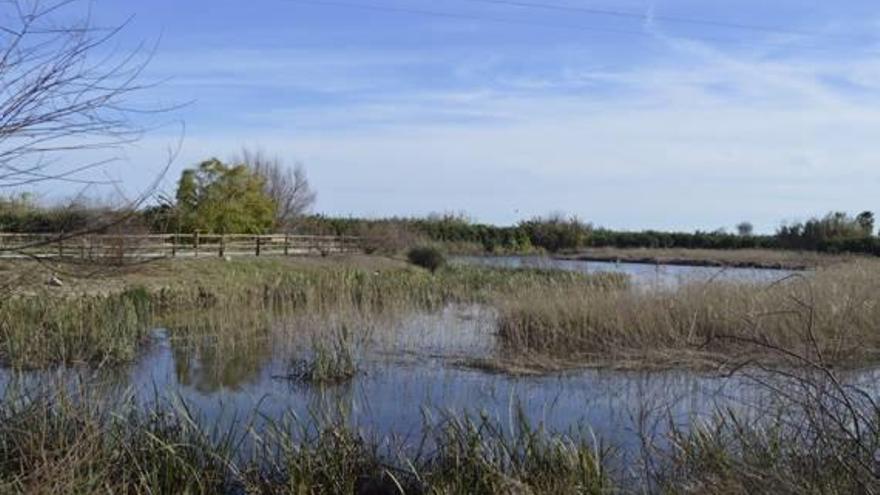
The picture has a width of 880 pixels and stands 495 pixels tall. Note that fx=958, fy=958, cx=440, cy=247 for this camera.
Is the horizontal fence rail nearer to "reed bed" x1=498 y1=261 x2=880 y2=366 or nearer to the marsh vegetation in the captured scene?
the marsh vegetation

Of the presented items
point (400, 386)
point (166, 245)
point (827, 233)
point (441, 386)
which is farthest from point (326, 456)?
point (827, 233)

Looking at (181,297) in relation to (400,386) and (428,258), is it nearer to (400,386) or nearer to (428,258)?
(400,386)

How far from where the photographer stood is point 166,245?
693cm

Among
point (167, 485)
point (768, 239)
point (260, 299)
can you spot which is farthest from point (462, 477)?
point (768, 239)

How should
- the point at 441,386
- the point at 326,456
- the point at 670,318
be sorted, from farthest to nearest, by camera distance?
the point at 670,318, the point at 441,386, the point at 326,456

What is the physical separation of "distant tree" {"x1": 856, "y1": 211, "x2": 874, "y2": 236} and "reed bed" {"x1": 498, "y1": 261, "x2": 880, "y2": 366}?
4206cm

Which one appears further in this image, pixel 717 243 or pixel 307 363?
pixel 717 243

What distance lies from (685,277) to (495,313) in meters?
3.94

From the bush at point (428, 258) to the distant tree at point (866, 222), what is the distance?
27.5 m

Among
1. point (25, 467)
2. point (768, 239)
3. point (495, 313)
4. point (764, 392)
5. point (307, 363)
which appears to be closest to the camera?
point (25, 467)

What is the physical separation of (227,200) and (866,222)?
39706 millimetres

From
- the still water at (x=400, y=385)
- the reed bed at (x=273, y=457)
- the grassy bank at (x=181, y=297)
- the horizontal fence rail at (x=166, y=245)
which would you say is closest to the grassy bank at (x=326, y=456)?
the reed bed at (x=273, y=457)

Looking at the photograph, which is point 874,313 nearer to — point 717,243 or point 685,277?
point 685,277

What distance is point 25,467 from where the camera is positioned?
6.37m
